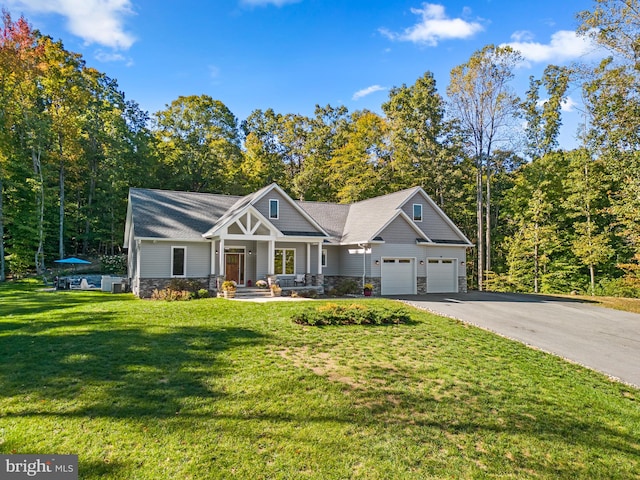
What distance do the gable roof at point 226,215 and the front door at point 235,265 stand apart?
169cm

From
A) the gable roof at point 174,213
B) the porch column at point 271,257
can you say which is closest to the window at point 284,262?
the porch column at point 271,257

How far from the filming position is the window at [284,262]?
20312 millimetres

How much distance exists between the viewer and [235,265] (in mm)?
19953

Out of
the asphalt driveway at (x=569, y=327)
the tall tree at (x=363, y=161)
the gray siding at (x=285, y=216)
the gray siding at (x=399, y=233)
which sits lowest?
the asphalt driveway at (x=569, y=327)

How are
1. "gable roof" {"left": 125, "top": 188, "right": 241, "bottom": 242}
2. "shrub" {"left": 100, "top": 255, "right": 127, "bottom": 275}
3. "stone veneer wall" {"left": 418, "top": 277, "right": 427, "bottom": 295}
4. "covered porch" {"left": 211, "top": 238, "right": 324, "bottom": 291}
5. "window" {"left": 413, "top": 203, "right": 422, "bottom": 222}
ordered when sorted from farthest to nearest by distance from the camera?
"shrub" {"left": 100, "top": 255, "right": 127, "bottom": 275} < "window" {"left": 413, "top": 203, "right": 422, "bottom": 222} < "stone veneer wall" {"left": 418, "top": 277, "right": 427, "bottom": 295} < "covered porch" {"left": 211, "top": 238, "right": 324, "bottom": 291} < "gable roof" {"left": 125, "top": 188, "right": 241, "bottom": 242}

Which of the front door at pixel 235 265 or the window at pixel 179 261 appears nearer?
the window at pixel 179 261

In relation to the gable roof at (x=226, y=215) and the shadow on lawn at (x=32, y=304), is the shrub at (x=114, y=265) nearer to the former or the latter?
the gable roof at (x=226, y=215)

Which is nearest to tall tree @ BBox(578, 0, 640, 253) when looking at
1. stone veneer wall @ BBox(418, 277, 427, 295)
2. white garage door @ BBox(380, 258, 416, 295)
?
stone veneer wall @ BBox(418, 277, 427, 295)

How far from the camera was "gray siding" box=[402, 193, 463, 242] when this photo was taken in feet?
72.6

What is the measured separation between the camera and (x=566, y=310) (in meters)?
15.3

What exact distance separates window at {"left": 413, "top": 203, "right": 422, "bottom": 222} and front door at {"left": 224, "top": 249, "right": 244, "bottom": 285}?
9947 mm

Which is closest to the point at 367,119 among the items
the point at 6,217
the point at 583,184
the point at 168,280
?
the point at 583,184

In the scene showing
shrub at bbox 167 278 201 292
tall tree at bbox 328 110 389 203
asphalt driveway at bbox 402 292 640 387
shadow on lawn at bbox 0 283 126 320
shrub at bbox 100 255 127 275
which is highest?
tall tree at bbox 328 110 389 203

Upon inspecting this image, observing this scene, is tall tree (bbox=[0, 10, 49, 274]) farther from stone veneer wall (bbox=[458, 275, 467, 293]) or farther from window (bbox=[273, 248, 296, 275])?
stone veneer wall (bbox=[458, 275, 467, 293])
